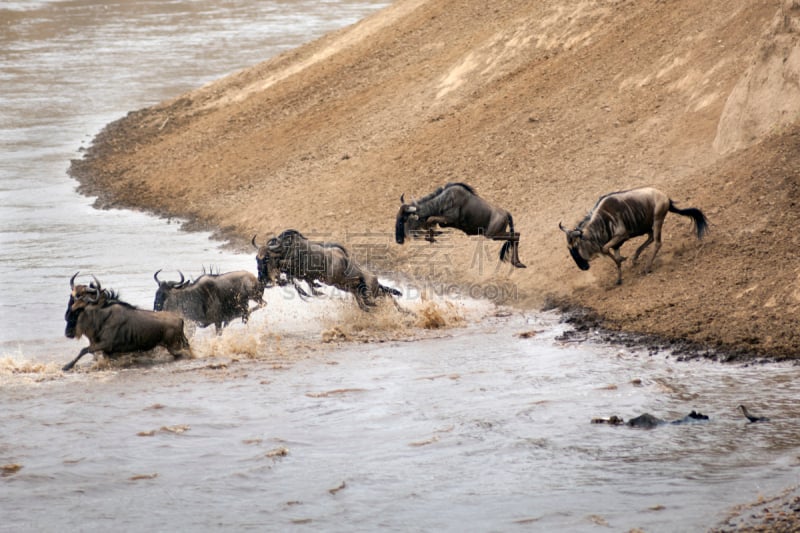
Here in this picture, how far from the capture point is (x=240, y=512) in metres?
10.1

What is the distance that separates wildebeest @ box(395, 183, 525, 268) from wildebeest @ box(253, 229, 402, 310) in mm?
1000

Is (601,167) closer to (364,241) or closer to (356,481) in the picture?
(364,241)

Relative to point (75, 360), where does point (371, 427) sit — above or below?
below

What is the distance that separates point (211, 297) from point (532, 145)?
8.76 m

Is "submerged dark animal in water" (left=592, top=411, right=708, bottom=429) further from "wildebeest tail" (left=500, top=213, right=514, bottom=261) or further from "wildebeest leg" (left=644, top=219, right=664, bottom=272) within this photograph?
"wildebeest tail" (left=500, top=213, right=514, bottom=261)

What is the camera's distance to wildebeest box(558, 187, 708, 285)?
1603cm

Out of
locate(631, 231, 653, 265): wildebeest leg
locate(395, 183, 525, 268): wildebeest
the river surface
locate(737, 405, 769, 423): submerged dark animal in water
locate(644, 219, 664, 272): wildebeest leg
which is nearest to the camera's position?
the river surface

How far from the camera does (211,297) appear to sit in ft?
50.8

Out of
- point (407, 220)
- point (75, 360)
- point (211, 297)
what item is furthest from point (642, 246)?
point (75, 360)

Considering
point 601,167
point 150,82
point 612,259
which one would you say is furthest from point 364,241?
point 150,82

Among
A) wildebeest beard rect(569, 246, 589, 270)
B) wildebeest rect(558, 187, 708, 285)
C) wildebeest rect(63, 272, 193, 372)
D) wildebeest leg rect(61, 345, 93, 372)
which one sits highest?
wildebeest rect(558, 187, 708, 285)

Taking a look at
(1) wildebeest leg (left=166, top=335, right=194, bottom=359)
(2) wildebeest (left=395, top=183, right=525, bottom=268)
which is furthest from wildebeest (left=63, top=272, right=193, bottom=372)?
(2) wildebeest (left=395, top=183, right=525, bottom=268)

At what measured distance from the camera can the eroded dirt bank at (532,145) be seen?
16312 mm

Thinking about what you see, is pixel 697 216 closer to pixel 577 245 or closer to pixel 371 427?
pixel 577 245
